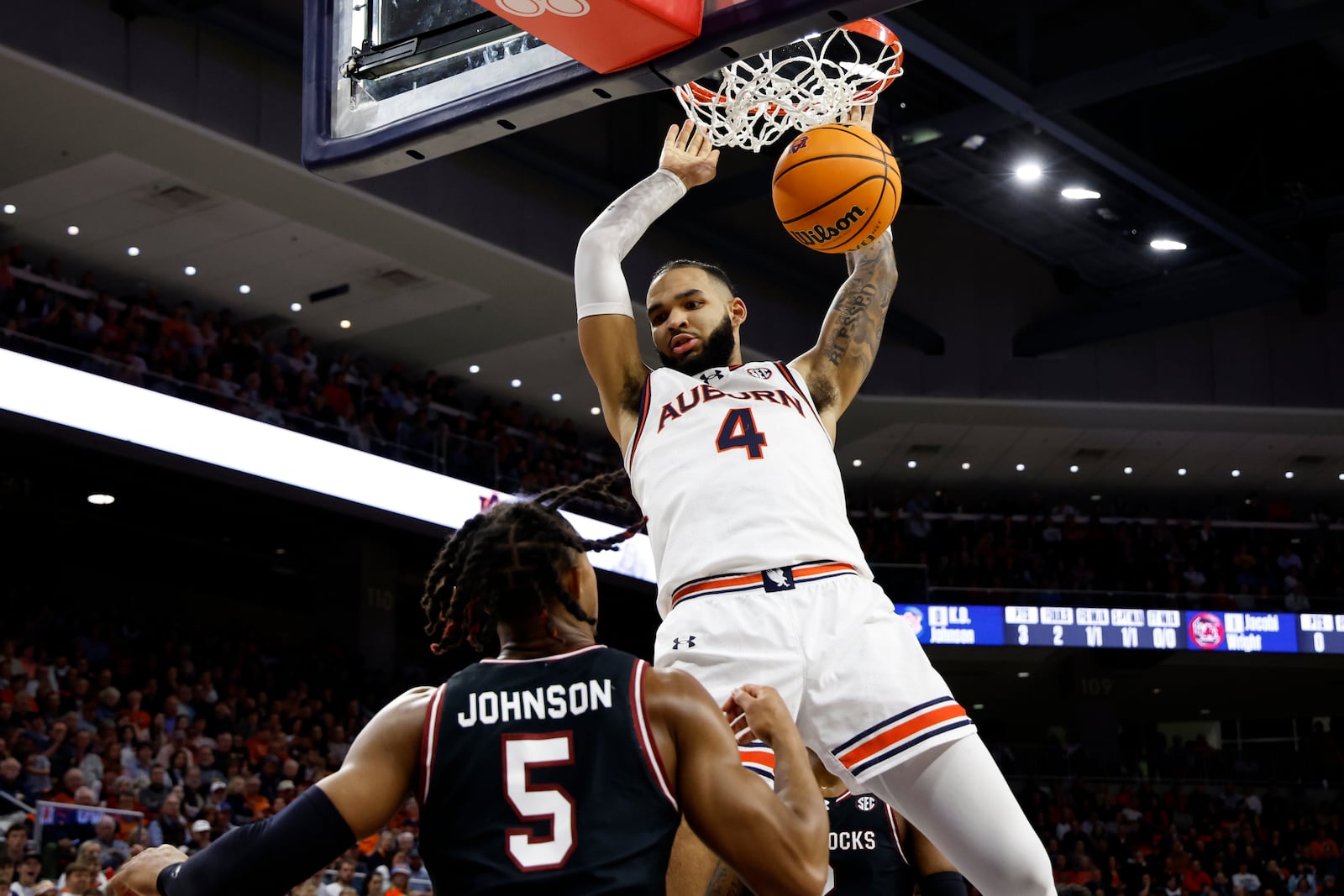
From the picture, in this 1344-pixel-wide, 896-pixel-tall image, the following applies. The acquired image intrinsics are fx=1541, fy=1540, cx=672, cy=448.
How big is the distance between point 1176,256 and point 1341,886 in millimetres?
8995

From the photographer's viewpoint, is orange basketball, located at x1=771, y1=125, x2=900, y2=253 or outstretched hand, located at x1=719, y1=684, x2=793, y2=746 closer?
outstretched hand, located at x1=719, y1=684, x2=793, y2=746

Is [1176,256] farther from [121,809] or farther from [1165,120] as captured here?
[121,809]

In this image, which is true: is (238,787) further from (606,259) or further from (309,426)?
(606,259)

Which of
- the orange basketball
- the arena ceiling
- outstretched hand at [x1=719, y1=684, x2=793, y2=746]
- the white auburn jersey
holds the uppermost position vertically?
the arena ceiling

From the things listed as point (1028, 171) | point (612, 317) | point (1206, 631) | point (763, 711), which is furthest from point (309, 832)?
point (1206, 631)

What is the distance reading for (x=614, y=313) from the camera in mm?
4129

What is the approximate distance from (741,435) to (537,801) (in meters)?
1.58

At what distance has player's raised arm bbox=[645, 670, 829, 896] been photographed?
249 cm

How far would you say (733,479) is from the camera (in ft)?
12.5

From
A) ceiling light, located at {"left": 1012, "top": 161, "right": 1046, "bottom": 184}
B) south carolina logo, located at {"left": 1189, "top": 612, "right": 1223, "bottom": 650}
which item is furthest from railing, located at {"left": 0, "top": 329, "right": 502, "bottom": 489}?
south carolina logo, located at {"left": 1189, "top": 612, "right": 1223, "bottom": 650}

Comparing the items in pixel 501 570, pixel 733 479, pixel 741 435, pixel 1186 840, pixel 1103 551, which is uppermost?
pixel 1103 551

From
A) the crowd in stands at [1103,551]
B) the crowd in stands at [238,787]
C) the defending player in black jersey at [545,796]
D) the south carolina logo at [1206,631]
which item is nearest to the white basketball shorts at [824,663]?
the defending player in black jersey at [545,796]

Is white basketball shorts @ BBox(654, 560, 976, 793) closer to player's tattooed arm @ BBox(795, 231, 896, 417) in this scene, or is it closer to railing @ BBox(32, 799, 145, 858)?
player's tattooed arm @ BBox(795, 231, 896, 417)

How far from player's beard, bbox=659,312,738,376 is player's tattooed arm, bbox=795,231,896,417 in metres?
0.26
